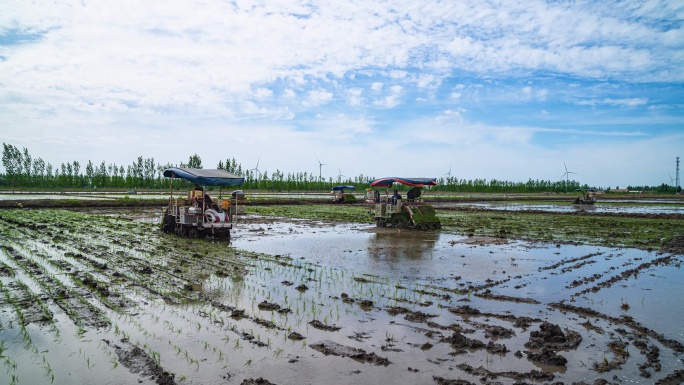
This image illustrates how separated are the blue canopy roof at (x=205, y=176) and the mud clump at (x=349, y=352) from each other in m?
11.3

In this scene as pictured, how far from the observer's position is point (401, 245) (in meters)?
16.9

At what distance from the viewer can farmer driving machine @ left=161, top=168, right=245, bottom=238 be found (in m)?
16.8

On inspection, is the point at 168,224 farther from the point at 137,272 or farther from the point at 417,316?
the point at 417,316

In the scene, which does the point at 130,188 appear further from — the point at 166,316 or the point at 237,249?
the point at 166,316

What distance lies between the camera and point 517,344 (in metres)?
6.38

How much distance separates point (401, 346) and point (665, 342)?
3857 mm

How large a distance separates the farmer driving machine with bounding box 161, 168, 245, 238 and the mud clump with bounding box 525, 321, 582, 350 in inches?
498

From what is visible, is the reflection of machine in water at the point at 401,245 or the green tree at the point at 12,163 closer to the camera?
the reflection of machine in water at the point at 401,245

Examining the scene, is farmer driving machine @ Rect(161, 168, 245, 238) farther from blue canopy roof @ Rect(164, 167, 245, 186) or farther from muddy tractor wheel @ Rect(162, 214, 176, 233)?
muddy tractor wheel @ Rect(162, 214, 176, 233)

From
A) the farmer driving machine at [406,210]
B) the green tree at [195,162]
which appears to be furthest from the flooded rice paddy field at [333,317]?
the green tree at [195,162]

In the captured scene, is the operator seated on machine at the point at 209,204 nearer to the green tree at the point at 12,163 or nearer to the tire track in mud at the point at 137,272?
the tire track in mud at the point at 137,272

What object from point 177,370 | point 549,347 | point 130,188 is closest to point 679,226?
point 549,347

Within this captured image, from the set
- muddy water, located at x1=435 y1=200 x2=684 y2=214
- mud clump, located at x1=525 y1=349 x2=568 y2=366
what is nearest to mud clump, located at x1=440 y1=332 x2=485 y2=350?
mud clump, located at x1=525 y1=349 x2=568 y2=366

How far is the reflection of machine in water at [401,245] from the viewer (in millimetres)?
14328
